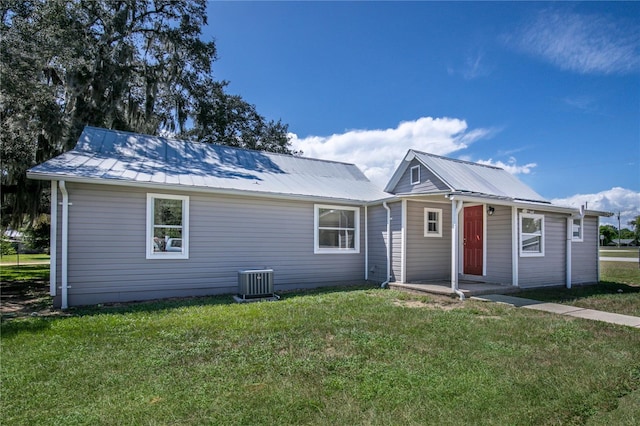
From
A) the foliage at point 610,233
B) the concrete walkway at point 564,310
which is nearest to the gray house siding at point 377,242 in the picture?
the concrete walkway at point 564,310

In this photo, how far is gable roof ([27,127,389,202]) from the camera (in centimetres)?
775

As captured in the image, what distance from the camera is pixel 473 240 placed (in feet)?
34.0

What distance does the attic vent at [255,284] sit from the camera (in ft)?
26.4

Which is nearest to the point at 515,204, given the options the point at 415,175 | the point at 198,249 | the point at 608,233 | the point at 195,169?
the point at 415,175

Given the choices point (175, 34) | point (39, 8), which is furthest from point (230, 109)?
point (39, 8)

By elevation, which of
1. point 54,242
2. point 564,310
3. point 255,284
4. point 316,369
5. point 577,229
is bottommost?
point 564,310

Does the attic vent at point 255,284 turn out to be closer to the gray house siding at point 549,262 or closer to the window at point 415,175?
the window at point 415,175

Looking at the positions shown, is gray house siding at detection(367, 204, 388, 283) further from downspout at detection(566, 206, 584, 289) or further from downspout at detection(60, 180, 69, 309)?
downspout at detection(60, 180, 69, 309)

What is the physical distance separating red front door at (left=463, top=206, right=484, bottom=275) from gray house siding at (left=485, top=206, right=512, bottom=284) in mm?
276

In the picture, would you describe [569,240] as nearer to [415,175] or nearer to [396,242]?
[415,175]

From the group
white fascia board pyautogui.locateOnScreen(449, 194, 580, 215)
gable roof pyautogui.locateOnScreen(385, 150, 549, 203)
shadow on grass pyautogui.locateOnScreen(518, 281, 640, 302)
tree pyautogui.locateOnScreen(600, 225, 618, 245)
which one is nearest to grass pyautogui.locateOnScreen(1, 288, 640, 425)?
shadow on grass pyautogui.locateOnScreen(518, 281, 640, 302)

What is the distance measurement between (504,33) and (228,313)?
35.2ft

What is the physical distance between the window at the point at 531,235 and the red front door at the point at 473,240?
105cm

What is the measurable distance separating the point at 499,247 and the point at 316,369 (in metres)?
7.72
